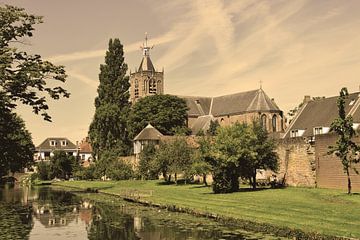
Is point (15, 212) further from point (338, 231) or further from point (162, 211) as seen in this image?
point (338, 231)

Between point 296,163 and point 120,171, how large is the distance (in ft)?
114

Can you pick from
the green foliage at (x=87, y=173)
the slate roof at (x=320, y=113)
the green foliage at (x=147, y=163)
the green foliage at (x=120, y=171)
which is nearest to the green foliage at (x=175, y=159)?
the green foliage at (x=147, y=163)

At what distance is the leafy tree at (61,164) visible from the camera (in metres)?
90.6

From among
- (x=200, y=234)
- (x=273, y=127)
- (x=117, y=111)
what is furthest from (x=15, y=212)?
(x=273, y=127)

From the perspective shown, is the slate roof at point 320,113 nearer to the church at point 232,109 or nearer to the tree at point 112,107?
the church at point 232,109

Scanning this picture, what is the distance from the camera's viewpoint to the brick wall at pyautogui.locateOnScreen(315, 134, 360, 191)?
126 ft

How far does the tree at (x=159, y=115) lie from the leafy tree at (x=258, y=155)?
152 ft

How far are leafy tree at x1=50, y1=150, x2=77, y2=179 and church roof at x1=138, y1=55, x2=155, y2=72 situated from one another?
153 feet

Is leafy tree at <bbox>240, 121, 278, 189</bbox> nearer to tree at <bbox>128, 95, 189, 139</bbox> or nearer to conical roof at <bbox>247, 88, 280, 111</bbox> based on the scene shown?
tree at <bbox>128, 95, 189, 139</bbox>

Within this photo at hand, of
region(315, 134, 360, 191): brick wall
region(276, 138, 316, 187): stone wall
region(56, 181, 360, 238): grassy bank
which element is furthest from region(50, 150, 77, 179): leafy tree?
region(315, 134, 360, 191): brick wall

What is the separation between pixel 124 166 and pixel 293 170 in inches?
1386

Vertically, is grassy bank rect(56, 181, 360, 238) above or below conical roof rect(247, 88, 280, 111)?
below

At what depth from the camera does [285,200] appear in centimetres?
3134

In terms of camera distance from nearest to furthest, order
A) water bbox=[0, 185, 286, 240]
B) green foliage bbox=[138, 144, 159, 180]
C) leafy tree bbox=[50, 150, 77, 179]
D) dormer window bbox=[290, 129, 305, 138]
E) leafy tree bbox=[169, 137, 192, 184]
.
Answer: water bbox=[0, 185, 286, 240], leafy tree bbox=[169, 137, 192, 184], green foliage bbox=[138, 144, 159, 180], dormer window bbox=[290, 129, 305, 138], leafy tree bbox=[50, 150, 77, 179]
